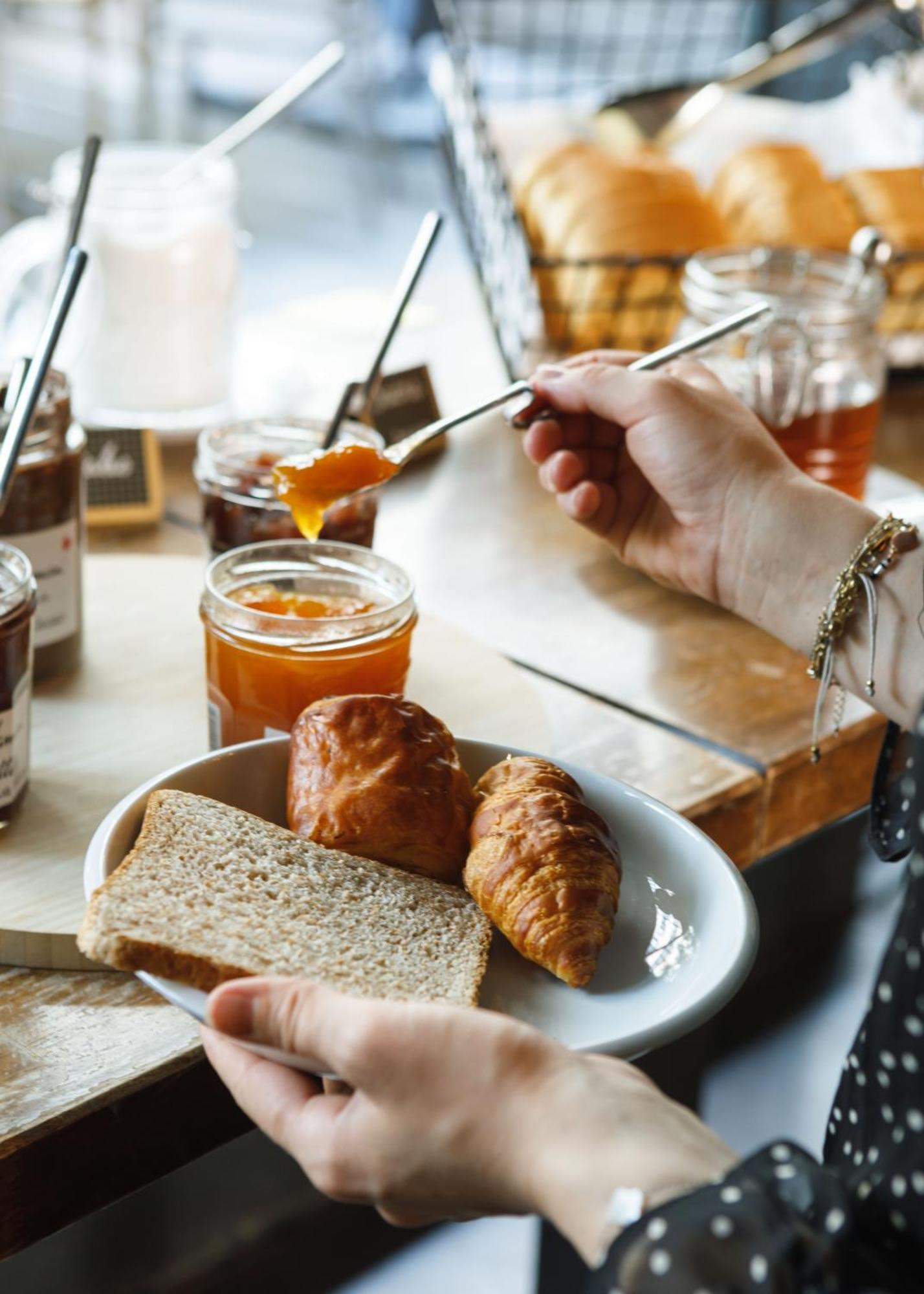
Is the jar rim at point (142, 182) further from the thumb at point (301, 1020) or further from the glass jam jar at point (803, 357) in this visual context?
the thumb at point (301, 1020)

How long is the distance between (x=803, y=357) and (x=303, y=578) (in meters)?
0.62

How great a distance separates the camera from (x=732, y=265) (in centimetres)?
169

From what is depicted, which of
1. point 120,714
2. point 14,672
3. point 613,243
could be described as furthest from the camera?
point 613,243

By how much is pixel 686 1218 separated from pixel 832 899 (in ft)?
4.74

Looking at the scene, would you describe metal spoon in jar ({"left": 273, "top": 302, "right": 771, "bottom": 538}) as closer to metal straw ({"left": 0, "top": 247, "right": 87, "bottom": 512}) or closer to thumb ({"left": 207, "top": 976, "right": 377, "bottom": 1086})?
metal straw ({"left": 0, "top": 247, "right": 87, "bottom": 512})

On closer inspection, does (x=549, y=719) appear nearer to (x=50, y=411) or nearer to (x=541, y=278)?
(x=50, y=411)

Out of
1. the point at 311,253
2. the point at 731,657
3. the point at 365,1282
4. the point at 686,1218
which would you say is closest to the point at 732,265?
the point at 731,657

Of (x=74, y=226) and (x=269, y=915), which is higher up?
(x=74, y=226)

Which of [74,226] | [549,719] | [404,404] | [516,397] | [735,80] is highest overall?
[735,80]

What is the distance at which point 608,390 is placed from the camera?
1201 millimetres

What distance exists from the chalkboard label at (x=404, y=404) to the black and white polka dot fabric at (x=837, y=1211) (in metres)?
1.12

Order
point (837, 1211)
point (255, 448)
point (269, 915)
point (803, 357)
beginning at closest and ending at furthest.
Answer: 1. point (837, 1211)
2. point (269, 915)
3. point (255, 448)
4. point (803, 357)

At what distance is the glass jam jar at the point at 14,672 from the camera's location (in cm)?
93

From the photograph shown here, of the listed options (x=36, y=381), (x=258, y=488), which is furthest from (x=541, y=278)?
(x=36, y=381)
